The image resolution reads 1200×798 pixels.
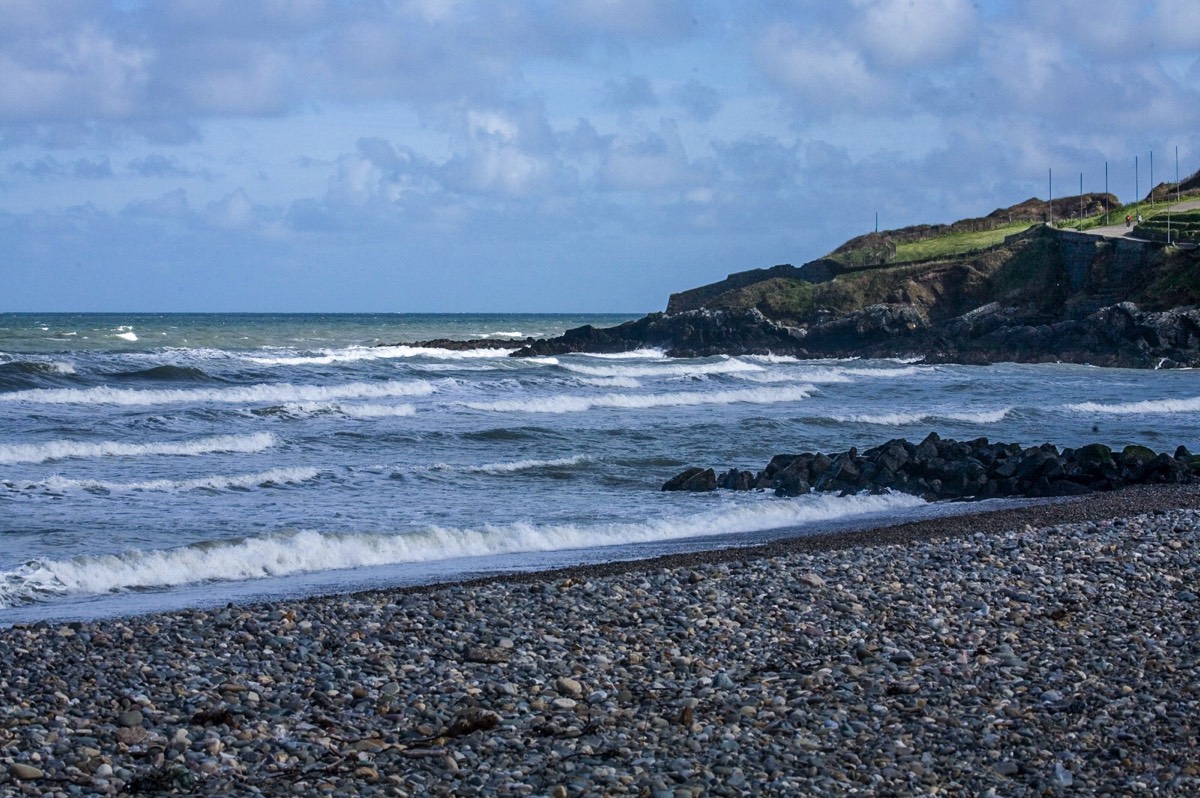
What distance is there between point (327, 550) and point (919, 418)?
17.5 m

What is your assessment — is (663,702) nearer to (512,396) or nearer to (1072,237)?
(512,396)

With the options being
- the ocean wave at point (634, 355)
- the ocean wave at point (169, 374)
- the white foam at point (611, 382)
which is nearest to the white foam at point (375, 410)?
the ocean wave at point (169, 374)

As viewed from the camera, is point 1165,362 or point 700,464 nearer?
point 700,464

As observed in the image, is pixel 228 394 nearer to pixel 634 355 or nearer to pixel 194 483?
pixel 194 483

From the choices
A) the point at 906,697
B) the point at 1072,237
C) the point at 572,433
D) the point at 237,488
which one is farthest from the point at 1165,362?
the point at 906,697

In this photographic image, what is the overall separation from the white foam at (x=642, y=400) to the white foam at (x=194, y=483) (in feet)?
37.5

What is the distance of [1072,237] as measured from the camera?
52.8m

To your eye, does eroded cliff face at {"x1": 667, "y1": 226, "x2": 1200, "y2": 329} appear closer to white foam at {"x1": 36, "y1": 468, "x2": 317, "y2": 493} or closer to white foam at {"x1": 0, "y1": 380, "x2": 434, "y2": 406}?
white foam at {"x1": 0, "y1": 380, "x2": 434, "y2": 406}

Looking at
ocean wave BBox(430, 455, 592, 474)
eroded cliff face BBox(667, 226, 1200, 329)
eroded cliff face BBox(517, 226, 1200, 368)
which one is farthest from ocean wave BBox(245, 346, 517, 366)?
ocean wave BBox(430, 455, 592, 474)

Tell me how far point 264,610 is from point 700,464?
40.6ft

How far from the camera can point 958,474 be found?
17891 mm

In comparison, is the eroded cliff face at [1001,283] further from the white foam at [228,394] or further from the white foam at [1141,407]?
the white foam at [228,394]

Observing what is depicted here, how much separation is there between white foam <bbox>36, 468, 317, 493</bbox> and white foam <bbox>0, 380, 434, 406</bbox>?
11970 millimetres

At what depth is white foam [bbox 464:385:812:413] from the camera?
30.0 m
